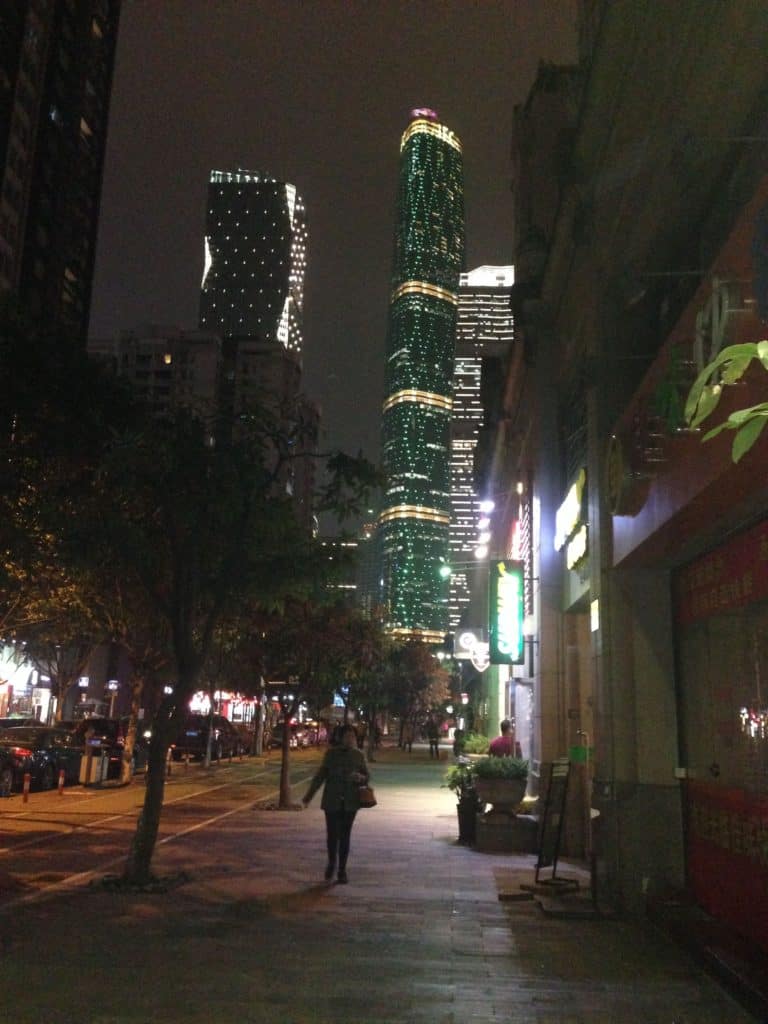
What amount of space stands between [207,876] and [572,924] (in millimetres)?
4404

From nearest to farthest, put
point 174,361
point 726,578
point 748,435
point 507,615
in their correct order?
point 748,435, point 726,578, point 507,615, point 174,361

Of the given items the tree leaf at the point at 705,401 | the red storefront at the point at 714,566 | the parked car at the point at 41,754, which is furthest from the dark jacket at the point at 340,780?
the parked car at the point at 41,754

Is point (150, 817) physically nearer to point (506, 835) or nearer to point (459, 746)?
point (506, 835)

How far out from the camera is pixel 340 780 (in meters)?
10.7

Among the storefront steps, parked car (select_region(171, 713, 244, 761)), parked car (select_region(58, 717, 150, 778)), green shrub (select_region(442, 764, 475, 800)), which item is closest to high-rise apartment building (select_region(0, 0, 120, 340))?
parked car (select_region(171, 713, 244, 761))

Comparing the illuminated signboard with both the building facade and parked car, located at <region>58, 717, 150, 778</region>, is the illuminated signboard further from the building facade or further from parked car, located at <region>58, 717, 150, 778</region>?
parked car, located at <region>58, 717, 150, 778</region>

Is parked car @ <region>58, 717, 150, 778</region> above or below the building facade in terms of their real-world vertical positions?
below

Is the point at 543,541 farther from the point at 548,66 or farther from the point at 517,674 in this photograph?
the point at 548,66

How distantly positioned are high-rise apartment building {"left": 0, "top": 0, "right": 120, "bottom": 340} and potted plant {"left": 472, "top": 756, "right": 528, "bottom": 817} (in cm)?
4783

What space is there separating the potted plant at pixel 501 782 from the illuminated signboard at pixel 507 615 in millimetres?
3588

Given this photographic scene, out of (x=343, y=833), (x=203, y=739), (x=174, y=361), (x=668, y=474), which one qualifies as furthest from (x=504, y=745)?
(x=174, y=361)

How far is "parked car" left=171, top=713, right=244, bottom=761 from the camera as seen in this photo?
1310 inches

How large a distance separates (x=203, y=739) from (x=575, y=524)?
24.0m

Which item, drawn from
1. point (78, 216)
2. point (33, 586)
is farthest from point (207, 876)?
point (78, 216)
